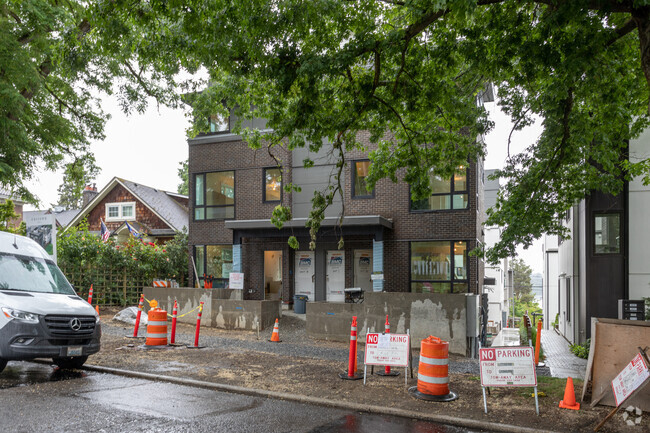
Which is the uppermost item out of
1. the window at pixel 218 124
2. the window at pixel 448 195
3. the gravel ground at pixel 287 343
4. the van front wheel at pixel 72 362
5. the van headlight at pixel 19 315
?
the window at pixel 218 124

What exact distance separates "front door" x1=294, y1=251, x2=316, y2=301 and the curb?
1137 centimetres

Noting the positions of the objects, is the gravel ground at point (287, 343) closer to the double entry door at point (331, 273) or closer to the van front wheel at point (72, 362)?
the double entry door at point (331, 273)

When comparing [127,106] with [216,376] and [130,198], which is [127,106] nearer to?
[216,376]

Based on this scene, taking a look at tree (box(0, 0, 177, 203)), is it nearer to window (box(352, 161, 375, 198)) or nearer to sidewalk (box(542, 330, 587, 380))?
window (box(352, 161, 375, 198))

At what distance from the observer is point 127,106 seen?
17.1m

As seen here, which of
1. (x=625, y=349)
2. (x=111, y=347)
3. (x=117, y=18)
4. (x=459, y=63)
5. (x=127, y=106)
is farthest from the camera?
(x=127, y=106)

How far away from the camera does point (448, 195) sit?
1805cm

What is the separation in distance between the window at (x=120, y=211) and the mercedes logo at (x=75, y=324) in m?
23.6

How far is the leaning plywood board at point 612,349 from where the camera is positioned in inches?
289

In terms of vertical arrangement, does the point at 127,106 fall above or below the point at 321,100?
above

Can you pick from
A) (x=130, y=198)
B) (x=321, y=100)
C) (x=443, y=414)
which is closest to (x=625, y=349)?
(x=443, y=414)

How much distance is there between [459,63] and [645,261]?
8848mm

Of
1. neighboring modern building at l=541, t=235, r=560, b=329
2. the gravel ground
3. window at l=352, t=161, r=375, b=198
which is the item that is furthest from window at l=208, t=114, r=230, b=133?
neighboring modern building at l=541, t=235, r=560, b=329

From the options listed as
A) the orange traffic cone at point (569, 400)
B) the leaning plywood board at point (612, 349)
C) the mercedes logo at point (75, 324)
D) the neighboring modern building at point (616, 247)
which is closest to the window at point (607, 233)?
the neighboring modern building at point (616, 247)
